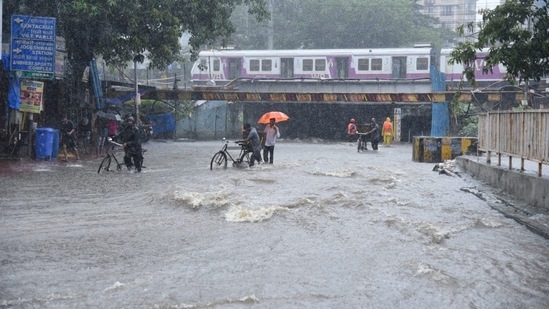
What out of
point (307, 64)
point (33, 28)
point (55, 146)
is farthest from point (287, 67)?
point (33, 28)

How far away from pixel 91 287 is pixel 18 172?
38.6ft

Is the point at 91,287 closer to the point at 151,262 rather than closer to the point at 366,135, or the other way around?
the point at 151,262

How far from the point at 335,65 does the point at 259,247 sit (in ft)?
110

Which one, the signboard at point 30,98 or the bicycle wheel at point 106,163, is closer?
the bicycle wheel at point 106,163

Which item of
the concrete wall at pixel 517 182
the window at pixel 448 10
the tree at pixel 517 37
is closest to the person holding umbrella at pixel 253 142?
the concrete wall at pixel 517 182

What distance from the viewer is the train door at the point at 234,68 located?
42.5 m

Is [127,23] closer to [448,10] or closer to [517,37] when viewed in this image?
[517,37]

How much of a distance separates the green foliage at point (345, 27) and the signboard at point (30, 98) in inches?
1506

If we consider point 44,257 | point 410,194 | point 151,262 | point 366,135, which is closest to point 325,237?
point 151,262

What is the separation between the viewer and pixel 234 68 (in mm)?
42875

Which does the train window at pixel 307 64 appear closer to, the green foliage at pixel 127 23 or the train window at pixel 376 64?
the train window at pixel 376 64

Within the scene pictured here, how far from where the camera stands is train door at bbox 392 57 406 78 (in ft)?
129

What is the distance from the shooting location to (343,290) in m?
5.95

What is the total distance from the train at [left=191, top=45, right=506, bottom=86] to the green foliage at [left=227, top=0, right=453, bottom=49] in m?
15.0
